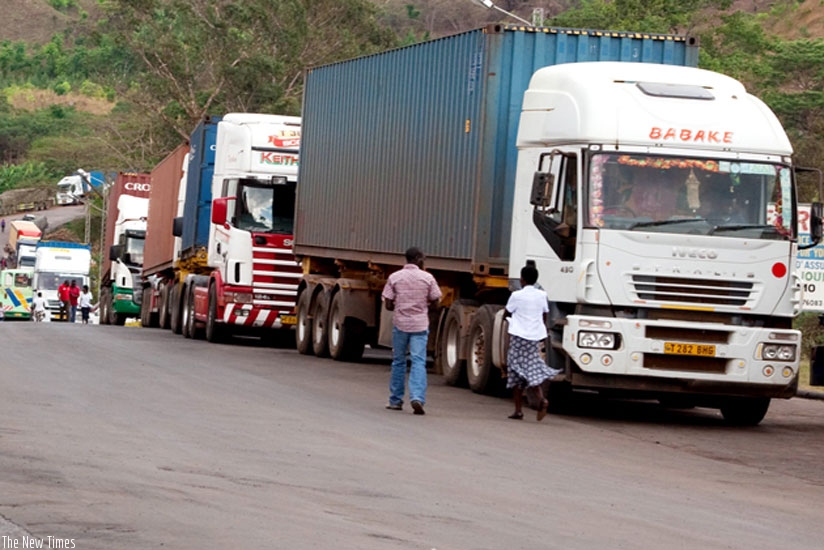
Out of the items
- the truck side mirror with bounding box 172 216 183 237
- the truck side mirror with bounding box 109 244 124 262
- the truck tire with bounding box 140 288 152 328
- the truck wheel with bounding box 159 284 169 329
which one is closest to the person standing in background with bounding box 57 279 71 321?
the truck side mirror with bounding box 109 244 124 262

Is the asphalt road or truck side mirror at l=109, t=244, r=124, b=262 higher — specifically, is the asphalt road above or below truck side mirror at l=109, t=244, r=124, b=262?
below

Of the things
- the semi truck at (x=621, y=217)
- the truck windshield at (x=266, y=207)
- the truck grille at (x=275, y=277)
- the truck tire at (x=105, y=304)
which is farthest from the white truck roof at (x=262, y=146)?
the truck tire at (x=105, y=304)

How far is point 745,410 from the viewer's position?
1858 centimetres

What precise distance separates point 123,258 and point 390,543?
41376 mm

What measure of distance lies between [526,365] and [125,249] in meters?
33.6

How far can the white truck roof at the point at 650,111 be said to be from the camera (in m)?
17.6

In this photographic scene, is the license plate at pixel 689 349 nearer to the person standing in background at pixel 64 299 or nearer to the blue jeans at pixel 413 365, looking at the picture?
the blue jeans at pixel 413 365

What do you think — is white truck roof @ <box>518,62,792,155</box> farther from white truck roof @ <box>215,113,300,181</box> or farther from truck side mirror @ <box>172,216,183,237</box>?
truck side mirror @ <box>172,216,183,237</box>

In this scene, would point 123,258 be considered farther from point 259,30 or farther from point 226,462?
point 226,462

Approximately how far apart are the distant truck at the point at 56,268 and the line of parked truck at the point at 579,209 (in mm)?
41121

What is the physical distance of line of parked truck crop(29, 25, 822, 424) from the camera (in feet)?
57.1

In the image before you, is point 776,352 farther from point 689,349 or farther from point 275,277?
point 275,277

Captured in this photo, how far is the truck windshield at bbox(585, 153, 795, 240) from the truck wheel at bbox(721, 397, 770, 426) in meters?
1.92

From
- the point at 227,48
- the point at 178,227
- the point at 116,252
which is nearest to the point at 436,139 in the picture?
the point at 178,227
